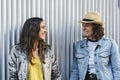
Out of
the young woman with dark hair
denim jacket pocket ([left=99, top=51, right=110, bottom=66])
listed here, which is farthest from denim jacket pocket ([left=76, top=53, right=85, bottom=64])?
the young woman with dark hair

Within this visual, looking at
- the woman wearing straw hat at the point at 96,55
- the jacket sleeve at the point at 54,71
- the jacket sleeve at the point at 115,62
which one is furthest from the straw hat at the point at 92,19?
the jacket sleeve at the point at 54,71

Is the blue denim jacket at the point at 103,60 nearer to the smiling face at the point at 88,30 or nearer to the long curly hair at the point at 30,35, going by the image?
the smiling face at the point at 88,30

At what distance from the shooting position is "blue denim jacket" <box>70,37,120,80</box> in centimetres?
436

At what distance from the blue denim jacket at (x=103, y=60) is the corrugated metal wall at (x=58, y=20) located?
38cm

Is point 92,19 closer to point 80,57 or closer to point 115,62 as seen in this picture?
point 80,57

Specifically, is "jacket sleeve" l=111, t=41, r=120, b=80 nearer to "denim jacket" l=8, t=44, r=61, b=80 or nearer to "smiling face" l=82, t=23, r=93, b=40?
A: "smiling face" l=82, t=23, r=93, b=40

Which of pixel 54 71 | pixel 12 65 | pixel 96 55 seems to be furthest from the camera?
pixel 96 55

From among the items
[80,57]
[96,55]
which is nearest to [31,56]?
[80,57]

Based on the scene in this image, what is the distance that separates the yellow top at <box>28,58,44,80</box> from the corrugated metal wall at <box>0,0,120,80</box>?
356 millimetres

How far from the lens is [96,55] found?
14.4ft

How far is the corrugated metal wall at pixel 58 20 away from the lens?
423 centimetres

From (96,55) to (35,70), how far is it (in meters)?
0.78

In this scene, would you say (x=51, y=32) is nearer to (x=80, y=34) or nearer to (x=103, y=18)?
(x=80, y=34)

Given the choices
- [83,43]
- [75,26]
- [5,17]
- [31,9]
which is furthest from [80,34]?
[5,17]
